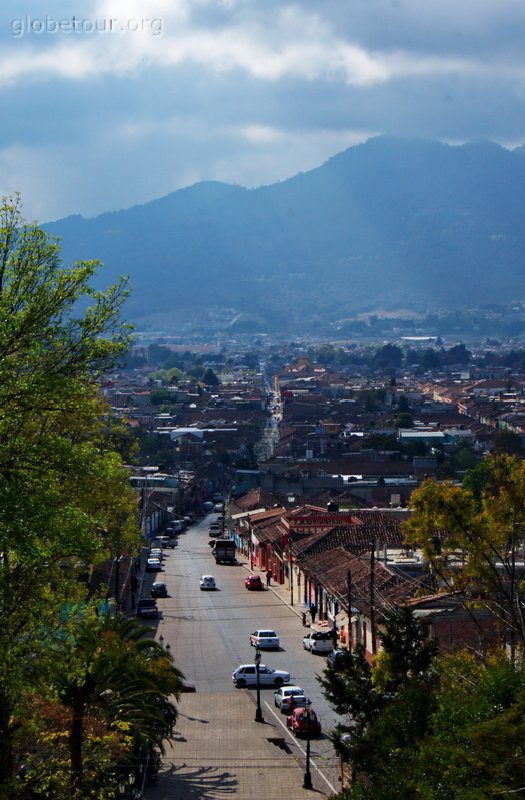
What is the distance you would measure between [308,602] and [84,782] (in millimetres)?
20431

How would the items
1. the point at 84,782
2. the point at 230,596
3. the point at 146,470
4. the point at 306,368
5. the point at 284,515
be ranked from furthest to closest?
the point at 306,368 → the point at 146,470 → the point at 284,515 → the point at 230,596 → the point at 84,782

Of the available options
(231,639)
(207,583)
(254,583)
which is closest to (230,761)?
(231,639)

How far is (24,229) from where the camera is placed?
11664 millimetres

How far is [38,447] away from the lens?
1123 cm

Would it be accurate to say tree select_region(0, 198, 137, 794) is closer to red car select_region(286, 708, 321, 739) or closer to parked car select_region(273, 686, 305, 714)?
red car select_region(286, 708, 321, 739)

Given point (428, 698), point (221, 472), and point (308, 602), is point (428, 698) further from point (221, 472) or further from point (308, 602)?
point (221, 472)

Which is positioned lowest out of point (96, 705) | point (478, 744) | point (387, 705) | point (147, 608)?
point (147, 608)

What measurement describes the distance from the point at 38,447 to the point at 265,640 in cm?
1740

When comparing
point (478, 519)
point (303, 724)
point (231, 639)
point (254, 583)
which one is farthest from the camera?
point (254, 583)

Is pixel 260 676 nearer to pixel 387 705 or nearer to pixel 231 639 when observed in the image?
pixel 231 639

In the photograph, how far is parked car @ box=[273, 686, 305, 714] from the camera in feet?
72.5

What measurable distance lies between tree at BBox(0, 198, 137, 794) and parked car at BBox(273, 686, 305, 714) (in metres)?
10.5

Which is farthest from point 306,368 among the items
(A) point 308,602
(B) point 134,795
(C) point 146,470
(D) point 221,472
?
(B) point 134,795

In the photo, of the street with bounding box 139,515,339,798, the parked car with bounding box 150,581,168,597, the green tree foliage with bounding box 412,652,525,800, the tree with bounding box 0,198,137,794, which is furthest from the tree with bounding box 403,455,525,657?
the parked car with bounding box 150,581,168,597
